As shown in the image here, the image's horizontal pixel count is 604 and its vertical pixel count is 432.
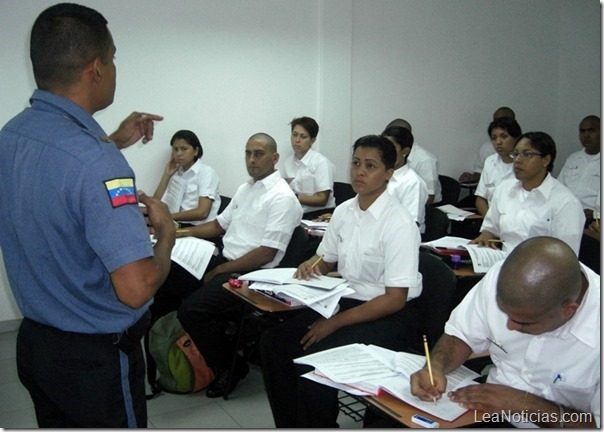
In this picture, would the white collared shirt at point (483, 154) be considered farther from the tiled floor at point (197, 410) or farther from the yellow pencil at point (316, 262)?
the tiled floor at point (197, 410)

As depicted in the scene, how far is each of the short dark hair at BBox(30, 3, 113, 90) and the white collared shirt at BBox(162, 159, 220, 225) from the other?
3158 mm

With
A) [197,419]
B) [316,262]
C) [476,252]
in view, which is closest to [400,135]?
[476,252]

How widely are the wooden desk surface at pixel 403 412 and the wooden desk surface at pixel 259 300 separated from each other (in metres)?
0.86

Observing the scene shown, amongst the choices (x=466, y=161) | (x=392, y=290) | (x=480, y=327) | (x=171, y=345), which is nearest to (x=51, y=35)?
(x=480, y=327)

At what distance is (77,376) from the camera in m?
1.37

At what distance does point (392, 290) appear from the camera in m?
2.36

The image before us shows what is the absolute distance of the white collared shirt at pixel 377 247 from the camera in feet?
7.75

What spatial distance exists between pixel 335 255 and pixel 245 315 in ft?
1.93

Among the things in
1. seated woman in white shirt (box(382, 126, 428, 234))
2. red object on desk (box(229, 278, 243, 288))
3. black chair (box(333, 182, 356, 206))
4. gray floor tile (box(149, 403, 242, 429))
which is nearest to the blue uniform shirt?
red object on desk (box(229, 278, 243, 288))

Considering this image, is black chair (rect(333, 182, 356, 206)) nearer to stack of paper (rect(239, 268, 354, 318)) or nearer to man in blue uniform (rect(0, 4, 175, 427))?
stack of paper (rect(239, 268, 354, 318))

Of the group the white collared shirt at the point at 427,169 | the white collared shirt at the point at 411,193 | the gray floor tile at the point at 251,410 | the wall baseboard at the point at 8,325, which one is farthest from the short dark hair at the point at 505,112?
the wall baseboard at the point at 8,325

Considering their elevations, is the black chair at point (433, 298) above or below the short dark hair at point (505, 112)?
below

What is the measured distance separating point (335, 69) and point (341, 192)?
1222mm

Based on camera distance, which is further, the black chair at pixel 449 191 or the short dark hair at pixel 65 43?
the black chair at pixel 449 191
